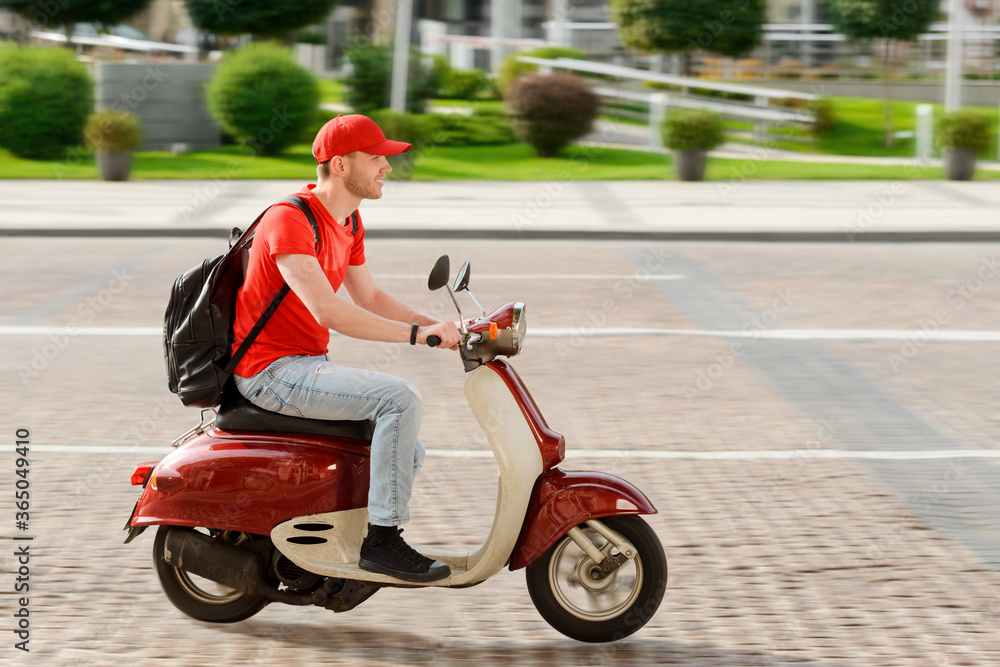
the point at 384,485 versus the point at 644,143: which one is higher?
the point at 644,143

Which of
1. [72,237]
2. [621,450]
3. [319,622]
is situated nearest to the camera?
[319,622]

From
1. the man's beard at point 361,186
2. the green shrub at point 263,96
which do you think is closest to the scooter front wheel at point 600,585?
the man's beard at point 361,186

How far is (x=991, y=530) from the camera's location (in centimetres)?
486

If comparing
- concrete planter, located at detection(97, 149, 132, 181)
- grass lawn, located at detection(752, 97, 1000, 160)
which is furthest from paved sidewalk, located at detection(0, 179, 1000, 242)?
grass lawn, located at detection(752, 97, 1000, 160)

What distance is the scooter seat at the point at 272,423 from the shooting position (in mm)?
3795

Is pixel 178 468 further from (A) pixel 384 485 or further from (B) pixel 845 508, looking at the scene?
(B) pixel 845 508

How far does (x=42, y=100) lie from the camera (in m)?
22.0

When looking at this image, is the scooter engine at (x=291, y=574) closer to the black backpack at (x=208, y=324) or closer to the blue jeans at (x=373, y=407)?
the blue jeans at (x=373, y=407)

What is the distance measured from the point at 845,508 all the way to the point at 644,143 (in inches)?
852

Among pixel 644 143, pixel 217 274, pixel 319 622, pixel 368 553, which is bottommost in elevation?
pixel 319 622

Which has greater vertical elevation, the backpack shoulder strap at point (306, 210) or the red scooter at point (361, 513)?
the backpack shoulder strap at point (306, 210)

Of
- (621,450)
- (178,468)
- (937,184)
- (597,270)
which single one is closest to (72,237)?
(597,270)

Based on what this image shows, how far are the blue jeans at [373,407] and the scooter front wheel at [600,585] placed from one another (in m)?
0.52

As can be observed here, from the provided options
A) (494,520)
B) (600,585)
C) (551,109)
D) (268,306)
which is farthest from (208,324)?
(551,109)
